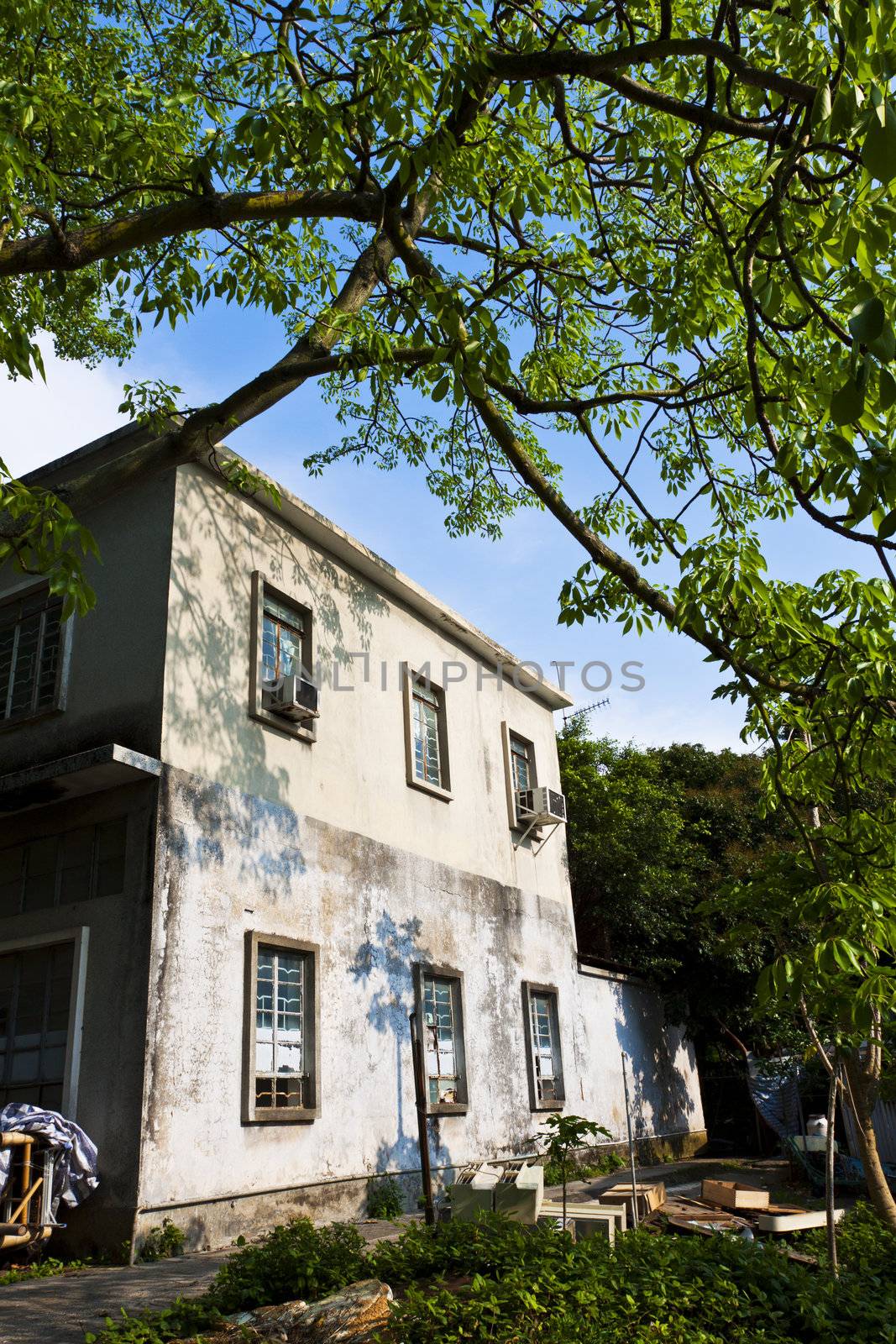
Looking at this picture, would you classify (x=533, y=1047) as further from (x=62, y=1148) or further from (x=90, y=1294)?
(x=90, y=1294)

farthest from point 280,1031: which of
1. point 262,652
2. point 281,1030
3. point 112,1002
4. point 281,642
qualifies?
point 281,642

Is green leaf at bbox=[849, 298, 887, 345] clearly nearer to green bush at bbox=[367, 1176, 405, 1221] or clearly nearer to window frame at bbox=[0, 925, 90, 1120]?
window frame at bbox=[0, 925, 90, 1120]

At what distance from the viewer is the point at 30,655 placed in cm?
1045

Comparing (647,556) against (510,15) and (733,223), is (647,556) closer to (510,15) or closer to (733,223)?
(733,223)

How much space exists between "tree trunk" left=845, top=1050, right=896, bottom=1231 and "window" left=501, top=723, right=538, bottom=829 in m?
6.88

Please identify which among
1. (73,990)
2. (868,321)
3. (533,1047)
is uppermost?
(868,321)

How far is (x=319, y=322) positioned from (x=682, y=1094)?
15.1 meters

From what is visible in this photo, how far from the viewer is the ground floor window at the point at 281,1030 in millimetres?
9156

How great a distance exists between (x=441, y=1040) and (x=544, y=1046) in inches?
104

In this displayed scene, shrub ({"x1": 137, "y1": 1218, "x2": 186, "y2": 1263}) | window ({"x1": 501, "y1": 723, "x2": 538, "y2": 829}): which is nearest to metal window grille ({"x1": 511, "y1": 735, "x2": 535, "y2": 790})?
→ window ({"x1": 501, "y1": 723, "x2": 538, "y2": 829})

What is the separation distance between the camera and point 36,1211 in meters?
7.62

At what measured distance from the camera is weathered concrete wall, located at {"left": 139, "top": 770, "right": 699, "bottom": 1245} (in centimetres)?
832

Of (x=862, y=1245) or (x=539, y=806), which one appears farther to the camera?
(x=539, y=806)

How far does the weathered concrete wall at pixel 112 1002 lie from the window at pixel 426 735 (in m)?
4.23
